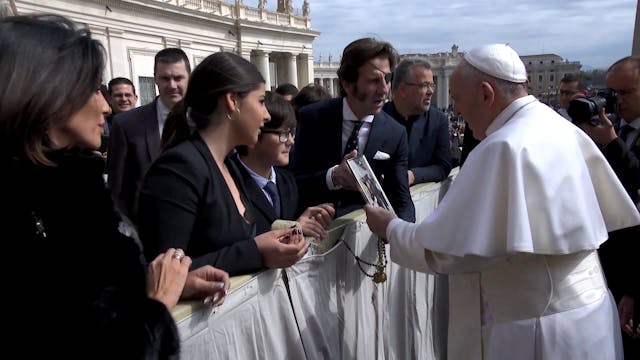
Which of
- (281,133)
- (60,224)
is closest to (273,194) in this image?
(281,133)

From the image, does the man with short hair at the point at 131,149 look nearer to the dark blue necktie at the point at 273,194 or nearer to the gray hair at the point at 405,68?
the dark blue necktie at the point at 273,194

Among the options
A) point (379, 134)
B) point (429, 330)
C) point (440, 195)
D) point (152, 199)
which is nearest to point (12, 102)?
point (152, 199)

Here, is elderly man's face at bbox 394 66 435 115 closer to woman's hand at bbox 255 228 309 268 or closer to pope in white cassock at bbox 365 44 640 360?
pope in white cassock at bbox 365 44 640 360

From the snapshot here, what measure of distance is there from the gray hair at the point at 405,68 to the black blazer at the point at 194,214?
8.62 feet

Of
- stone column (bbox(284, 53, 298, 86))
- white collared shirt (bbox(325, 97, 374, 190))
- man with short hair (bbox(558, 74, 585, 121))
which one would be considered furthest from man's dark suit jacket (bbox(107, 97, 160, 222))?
stone column (bbox(284, 53, 298, 86))

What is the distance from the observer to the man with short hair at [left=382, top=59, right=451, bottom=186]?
14.2ft

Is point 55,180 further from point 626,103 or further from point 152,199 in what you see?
point 626,103

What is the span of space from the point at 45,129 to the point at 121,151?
2.85 m

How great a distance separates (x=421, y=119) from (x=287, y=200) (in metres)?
1.94

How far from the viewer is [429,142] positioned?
4.50 meters

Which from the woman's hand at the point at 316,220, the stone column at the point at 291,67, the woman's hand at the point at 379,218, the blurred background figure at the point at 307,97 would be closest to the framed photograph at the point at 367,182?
the woman's hand at the point at 379,218

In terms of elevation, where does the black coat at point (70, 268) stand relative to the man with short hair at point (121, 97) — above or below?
below

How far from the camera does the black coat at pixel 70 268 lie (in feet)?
3.90

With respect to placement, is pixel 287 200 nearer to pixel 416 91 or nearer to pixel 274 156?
pixel 274 156
